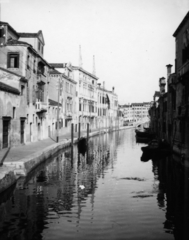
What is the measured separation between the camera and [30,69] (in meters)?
30.6

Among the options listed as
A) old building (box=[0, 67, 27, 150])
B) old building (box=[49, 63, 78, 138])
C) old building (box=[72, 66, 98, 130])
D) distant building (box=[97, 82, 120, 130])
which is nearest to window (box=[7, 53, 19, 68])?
old building (box=[0, 67, 27, 150])

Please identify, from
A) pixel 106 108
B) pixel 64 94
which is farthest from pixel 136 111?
pixel 64 94

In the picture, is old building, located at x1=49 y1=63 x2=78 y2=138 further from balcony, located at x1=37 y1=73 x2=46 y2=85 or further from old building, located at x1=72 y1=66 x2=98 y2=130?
balcony, located at x1=37 y1=73 x2=46 y2=85

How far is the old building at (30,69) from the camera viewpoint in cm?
2806

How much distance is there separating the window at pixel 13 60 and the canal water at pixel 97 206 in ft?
43.5

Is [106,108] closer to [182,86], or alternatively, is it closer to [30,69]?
[30,69]

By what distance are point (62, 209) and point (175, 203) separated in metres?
5.30

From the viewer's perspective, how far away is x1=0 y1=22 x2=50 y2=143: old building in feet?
92.1

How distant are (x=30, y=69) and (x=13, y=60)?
2642mm

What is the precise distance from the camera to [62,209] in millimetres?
11586

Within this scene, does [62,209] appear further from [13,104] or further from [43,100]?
[43,100]

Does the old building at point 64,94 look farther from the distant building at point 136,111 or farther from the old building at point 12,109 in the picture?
the distant building at point 136,111

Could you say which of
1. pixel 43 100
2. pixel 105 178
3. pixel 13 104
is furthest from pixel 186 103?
pixel 43 100

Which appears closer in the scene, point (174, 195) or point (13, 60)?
point (174, 195)
